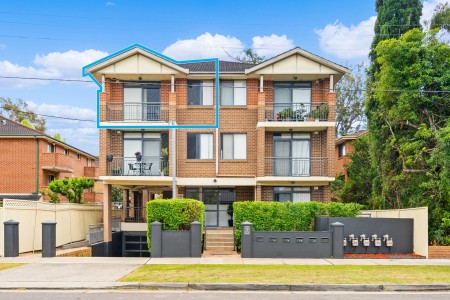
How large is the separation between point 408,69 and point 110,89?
14864mm

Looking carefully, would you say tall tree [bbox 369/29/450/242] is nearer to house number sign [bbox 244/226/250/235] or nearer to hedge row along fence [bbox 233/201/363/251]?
hedge row along fence [bbox 233/201/363/251]

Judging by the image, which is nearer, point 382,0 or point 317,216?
point 317,216

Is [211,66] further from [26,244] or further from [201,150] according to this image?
[26,244]

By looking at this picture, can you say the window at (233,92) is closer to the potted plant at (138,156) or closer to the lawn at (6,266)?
the potted plant at (138,156)

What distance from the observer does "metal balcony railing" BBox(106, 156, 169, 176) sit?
24891 millimetres

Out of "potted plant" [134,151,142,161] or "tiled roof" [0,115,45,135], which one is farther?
"tiled roof" [0,115,45,135]

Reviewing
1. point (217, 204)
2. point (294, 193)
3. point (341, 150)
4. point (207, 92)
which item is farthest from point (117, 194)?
point (294, 193)

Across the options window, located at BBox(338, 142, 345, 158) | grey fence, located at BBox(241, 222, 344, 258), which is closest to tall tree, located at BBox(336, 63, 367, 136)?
window, located at BBox(338, 142, 345, 158)

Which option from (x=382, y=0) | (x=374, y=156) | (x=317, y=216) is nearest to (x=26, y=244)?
(x=317, y=216)

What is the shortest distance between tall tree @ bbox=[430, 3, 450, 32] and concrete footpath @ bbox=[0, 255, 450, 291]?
16488mm

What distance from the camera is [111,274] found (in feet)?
42.4

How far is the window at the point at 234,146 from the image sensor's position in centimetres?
2552

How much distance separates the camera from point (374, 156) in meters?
24.5

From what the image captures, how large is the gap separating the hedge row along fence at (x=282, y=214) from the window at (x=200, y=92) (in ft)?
27.0
